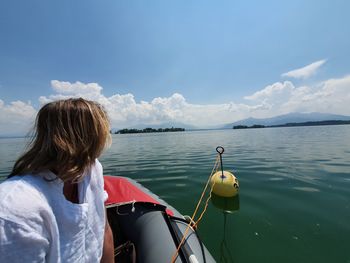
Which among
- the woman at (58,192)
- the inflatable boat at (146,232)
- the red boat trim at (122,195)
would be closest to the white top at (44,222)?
the woman at (58,192)

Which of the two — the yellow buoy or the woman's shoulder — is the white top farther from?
the yellow buoy

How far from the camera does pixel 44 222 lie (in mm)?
878

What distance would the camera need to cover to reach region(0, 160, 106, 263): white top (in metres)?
0.77

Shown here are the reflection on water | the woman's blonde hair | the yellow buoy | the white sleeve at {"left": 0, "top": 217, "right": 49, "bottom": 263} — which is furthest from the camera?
the yellow buoy

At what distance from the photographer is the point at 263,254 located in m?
3.01

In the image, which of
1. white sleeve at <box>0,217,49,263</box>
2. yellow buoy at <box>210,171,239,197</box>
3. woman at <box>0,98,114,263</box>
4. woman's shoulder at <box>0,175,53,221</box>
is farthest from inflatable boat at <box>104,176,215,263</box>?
→ yellow buoy at <box>210,171,239,197</box>

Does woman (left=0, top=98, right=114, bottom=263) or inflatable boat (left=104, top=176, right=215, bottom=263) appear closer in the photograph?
woman (left=0, top=98, right=114, bottom=263)

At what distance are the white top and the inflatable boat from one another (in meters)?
1.19

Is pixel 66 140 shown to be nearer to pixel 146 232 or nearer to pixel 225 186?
pixel 146 232

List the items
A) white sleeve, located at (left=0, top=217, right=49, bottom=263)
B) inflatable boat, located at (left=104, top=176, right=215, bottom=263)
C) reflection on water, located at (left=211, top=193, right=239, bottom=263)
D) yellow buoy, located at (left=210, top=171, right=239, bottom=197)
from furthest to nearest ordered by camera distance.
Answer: yellow buoy, located at (left=210, top=171, right=239, bottom=197)
reflection on water, located at (left=211, top=193, right=239, bottom=263)
inflatable boat, located at (left=104, top=176, right=215, bottom=263)
white sleeve, located at (left=0, top=217, right=49, bottom=263)

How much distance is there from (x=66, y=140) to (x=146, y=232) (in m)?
2.09

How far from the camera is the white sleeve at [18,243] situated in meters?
0.75

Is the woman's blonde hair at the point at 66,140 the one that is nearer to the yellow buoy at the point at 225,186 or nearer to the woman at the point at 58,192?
the woman at the point at 58,192

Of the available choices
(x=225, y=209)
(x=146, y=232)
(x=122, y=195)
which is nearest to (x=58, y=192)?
(x=146, y=232)
